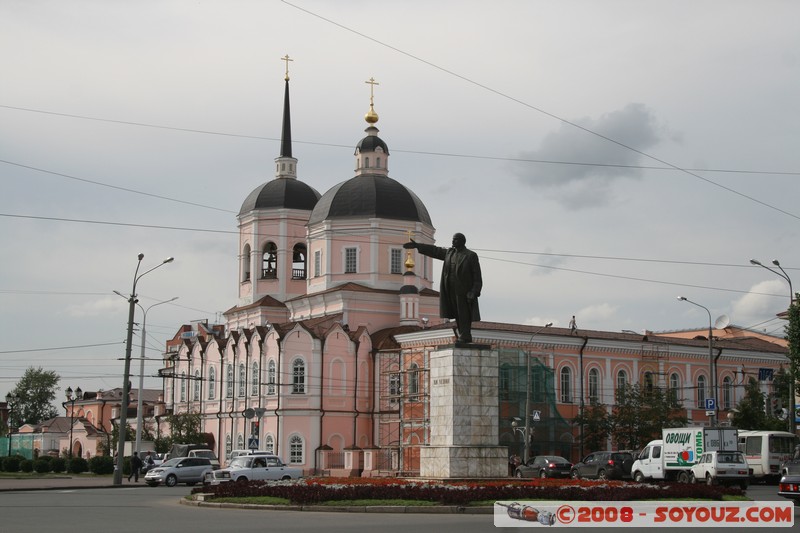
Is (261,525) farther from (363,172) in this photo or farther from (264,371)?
(363,172)

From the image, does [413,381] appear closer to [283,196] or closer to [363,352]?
[363,352]

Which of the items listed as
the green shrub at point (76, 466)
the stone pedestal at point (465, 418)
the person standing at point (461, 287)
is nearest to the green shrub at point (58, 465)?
the green shrub at point (76, 466)

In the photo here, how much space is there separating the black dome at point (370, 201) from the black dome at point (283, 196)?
4475 millimetres

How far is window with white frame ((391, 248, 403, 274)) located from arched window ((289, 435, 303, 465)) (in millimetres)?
12214

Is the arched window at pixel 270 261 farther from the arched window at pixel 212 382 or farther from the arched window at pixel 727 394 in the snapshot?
the arched window at pixel 727 394

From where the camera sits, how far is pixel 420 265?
228 feet

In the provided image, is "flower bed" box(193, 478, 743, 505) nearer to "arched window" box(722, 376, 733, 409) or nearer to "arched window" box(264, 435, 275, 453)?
"arched window" box(264, 435, 275, 453)

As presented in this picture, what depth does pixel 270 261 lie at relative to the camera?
2960 inches

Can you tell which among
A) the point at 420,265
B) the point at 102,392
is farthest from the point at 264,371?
the point at 102,392

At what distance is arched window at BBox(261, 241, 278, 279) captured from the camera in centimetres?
7456

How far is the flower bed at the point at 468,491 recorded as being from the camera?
936 inches

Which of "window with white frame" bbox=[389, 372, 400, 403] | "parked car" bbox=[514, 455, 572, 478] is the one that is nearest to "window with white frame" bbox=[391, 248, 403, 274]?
"window with white frame" bbox=[389, 372, 400, 403]

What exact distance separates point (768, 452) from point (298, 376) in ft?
91.7

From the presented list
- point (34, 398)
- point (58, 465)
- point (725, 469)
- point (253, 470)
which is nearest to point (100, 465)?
point (58, 465)
